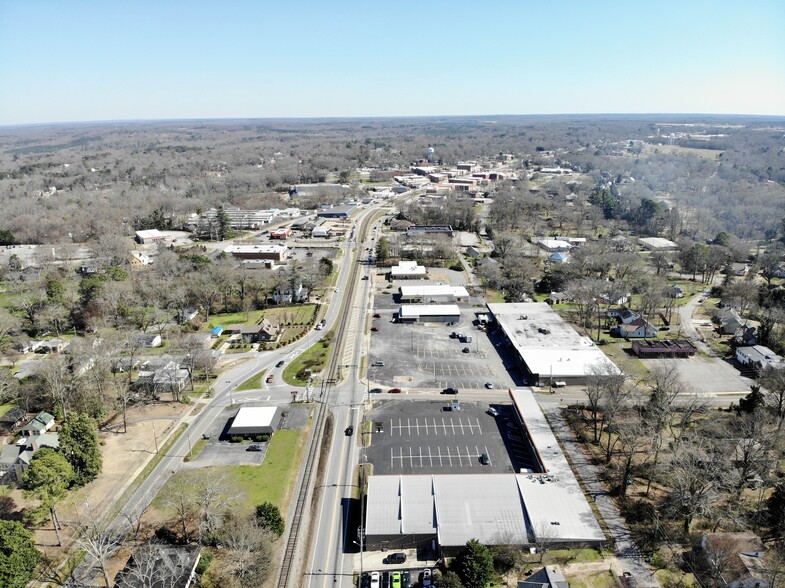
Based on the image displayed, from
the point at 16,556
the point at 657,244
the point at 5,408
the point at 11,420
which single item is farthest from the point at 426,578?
the point at 657,244

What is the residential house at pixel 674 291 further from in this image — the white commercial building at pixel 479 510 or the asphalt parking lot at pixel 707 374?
the white commercial building at pixel 479 510

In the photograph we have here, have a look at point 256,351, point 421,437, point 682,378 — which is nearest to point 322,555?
point 421,437

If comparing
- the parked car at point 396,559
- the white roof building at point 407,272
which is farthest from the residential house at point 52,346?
the parked car at point 396,559

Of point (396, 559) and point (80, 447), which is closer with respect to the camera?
point (396, 559)

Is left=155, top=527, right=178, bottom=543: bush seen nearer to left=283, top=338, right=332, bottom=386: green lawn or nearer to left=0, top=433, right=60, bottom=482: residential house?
left=0, top=433, right=60, bottom=482: residential house

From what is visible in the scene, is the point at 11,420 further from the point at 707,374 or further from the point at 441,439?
the point at 707,374

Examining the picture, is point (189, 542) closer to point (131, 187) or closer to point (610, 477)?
point (610, 477)
